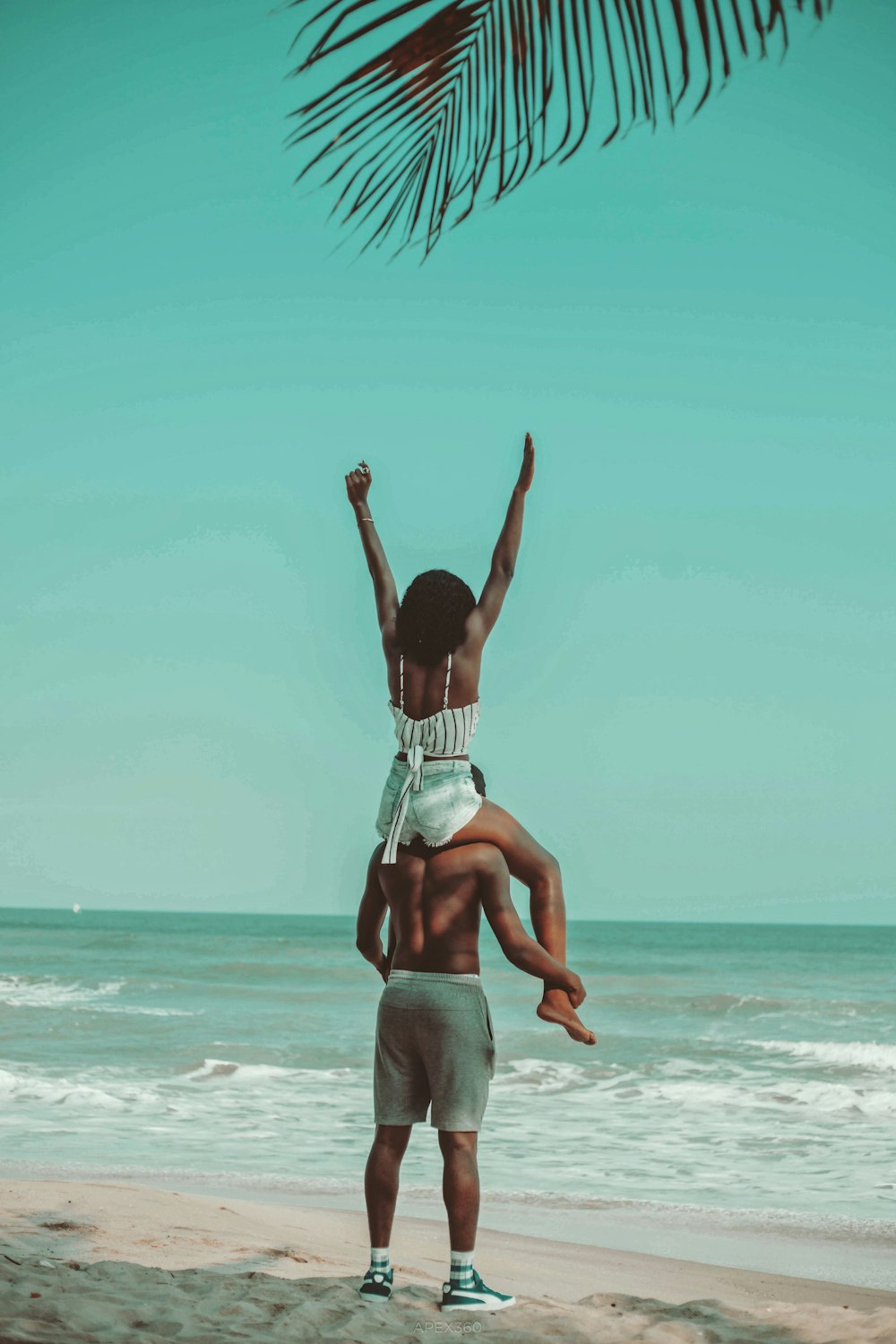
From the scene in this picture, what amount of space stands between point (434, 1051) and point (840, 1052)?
11.8 m

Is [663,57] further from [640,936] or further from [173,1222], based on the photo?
[640,936]

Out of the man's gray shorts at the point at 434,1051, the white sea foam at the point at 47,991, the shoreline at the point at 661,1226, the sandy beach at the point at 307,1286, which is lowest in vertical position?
the white sea foam at the point at 47,991

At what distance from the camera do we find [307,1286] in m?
3.95

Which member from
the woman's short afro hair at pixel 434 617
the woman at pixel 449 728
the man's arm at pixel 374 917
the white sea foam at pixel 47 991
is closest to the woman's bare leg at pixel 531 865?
the woman at pixel 449 728

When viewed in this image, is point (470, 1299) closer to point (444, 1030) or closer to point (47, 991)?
point (444, 1030)

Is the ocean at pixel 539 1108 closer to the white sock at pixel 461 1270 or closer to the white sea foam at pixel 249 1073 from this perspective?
the white sea foam at pixel 249 1073

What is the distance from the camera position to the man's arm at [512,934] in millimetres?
3518

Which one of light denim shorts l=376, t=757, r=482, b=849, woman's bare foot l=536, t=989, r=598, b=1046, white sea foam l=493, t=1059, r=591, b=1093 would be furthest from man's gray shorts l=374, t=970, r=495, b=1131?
white sea foam l=493, t=1059, r=591, b=1093

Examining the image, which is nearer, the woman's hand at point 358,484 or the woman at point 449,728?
the woman at point 449,728

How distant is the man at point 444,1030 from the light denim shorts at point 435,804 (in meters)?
0.06

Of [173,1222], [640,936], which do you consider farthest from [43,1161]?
[640,936]

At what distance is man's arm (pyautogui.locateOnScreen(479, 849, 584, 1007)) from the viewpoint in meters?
3.52

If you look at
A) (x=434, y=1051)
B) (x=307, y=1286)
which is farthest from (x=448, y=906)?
(x=307, y=1286)

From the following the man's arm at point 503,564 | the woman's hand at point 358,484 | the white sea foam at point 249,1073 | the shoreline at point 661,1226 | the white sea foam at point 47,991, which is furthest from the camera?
the white sea foam at point 47,991
